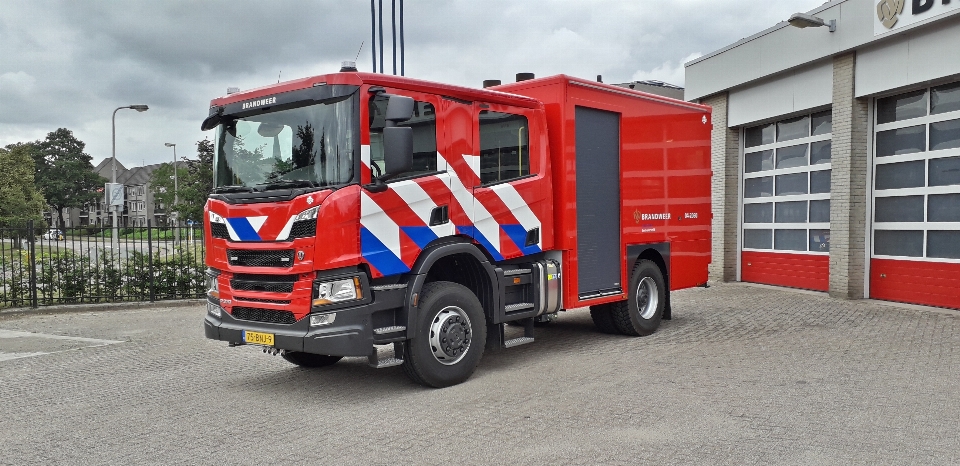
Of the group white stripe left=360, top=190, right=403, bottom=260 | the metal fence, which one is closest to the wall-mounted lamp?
white stripe left=360, top=190, right=403, bottom=260

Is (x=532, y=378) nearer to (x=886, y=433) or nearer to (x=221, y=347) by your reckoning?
(x=886, y=433)

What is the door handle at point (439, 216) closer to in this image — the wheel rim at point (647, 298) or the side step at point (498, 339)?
the side step at point (498, 339)

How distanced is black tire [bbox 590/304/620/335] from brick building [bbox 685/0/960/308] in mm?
5385

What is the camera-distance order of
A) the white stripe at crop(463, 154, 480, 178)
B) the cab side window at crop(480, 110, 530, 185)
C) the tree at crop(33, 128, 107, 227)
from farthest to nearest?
the tree at crop(33, 128, 107, 227) → the cab side window at crop(480, 110, 530, 185) → the white stripe at crop(463, 154, 480, 178)

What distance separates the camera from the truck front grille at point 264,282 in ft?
18.4

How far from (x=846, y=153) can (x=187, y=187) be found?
143ft

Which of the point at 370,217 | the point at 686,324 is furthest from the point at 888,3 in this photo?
the point at 370,217

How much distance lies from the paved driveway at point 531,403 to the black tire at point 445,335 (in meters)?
0.17

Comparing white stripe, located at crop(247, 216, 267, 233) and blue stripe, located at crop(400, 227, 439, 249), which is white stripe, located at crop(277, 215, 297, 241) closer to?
white stripe, located at crop(247, 216, 267, 233)

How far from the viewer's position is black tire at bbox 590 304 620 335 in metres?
Result: 8.73

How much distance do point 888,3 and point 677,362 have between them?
7491 millimetres

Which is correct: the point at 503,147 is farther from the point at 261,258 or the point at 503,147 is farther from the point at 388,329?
the point at 261,258

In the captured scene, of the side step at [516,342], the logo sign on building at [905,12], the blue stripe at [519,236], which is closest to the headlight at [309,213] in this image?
the blue stripe at [519,236]

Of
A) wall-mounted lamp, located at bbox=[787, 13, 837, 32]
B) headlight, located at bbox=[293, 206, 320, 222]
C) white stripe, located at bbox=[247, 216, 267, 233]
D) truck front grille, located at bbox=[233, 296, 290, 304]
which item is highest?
wall-mounted lamp, located at bbox=[787, 13, 837, 32]
